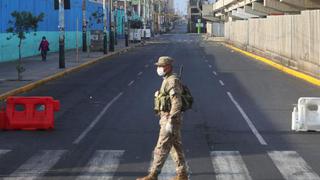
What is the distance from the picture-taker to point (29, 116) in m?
13.9

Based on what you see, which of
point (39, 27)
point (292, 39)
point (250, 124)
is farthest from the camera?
point (39, 27)

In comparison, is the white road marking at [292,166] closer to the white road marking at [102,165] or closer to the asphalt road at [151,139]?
the asphalt road at [151,139]

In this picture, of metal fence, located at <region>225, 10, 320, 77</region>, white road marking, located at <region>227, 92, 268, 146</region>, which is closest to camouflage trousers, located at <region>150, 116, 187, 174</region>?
white road marking, located at <region>227, 92, 268, 146</region>

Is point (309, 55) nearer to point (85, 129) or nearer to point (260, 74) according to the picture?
point (260, 74)

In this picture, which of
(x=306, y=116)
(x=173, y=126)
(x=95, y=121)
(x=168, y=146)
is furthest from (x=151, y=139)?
(x=173, y=126)

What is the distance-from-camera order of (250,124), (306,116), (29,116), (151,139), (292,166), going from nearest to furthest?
(292,166) < (151,139) < (306,116) < (29,116) < (250,124)

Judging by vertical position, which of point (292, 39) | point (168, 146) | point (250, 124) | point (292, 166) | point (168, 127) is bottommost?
point (292, 166)

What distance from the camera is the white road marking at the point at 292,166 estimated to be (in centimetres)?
927

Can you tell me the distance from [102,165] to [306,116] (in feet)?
16.9

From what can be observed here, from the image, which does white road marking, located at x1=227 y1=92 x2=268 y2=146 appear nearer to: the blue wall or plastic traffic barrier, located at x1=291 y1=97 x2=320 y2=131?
plastic traffic barrier, located at x1=291 y1=97 x2=320 y2=131

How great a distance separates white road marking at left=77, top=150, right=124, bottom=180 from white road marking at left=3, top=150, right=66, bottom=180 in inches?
24.8

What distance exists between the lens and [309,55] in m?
28.4

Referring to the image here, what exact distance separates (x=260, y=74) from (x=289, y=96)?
9518mm

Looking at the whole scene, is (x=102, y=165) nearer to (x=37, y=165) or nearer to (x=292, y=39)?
(x=37, y=165)
